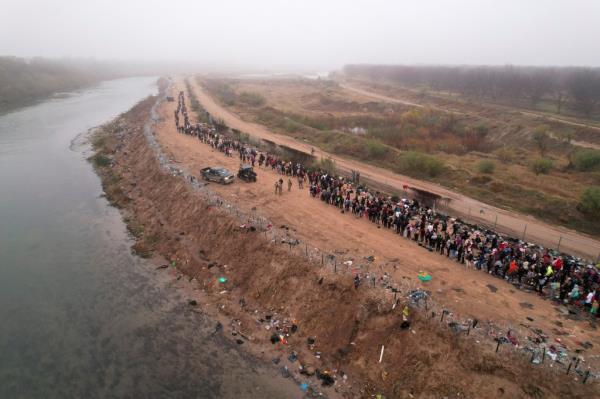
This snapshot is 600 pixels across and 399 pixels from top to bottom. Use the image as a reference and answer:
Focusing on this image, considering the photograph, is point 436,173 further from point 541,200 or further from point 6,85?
point 6,85

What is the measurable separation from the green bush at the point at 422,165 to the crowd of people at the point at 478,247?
7.93 m

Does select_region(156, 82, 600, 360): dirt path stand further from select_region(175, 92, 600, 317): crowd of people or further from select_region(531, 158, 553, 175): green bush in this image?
select_region(531, 158, 553, 175): green bush

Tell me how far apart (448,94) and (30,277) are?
95923 mm

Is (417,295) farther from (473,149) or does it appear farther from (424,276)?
(473,149)

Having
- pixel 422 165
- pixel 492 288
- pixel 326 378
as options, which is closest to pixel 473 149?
pixel 422 165

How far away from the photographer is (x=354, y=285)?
18.0 metres

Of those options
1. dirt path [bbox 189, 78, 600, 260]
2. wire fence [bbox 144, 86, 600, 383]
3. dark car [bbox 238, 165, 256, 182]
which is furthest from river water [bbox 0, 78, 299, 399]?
dirt path [bbox 189, 78, 600, 260]

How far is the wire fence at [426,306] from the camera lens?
13125 millimetres

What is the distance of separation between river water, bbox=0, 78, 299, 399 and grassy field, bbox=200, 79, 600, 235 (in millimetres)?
24667

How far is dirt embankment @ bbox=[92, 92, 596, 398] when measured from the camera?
1353 cm

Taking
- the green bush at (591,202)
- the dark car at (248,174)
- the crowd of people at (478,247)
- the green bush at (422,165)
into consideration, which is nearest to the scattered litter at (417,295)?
the crowd of people at (478,247)

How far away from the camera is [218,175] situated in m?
31.8

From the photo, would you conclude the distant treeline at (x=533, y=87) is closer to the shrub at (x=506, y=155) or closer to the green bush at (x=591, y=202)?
the shrub at (x=506, y=155)

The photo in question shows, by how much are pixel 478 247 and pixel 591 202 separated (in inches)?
461
